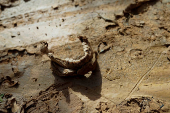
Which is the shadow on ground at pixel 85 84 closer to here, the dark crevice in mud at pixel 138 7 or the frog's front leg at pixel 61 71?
the frog's front leg at pixel 61 71

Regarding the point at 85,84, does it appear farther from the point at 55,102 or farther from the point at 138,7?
the point at 138,7

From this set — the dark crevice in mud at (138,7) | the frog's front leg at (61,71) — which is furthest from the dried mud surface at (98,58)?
the frog's front leg at (61,71)

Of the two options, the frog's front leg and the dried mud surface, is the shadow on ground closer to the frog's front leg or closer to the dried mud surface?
the dried mud surface


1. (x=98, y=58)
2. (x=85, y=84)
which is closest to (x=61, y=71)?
(x=85, y=84)

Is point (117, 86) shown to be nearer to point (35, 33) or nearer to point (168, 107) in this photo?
point (168, 107)

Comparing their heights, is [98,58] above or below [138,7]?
below

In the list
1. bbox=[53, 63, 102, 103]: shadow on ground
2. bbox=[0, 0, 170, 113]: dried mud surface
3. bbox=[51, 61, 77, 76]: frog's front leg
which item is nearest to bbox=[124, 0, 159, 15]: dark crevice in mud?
bbox=[0, 0, 170, 113]: dried mud surface

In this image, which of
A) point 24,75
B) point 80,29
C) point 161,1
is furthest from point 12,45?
→ point 161,1

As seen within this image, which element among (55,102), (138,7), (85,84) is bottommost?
(55,102)
